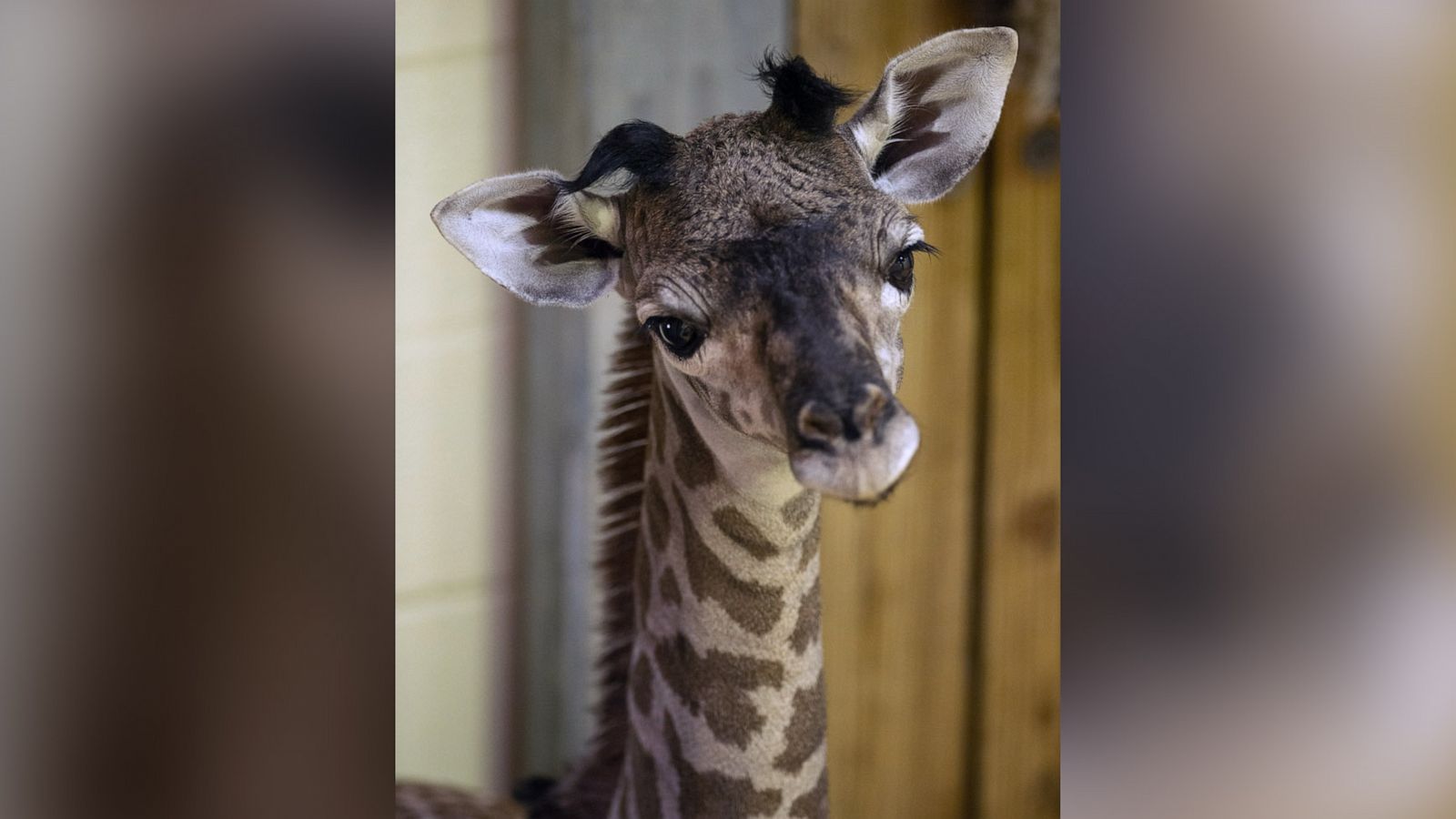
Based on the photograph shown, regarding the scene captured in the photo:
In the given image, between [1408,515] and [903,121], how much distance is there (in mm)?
555

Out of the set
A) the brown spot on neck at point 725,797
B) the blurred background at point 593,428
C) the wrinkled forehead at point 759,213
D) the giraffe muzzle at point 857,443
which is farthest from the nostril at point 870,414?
the blurred background at point 593,428

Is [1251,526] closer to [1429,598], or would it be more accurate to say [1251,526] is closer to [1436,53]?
[1429,598]

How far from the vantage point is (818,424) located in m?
0.72

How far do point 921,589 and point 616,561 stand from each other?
1.28 feet

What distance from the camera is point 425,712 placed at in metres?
1.15

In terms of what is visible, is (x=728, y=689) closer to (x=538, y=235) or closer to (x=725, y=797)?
(x=725, y=797)

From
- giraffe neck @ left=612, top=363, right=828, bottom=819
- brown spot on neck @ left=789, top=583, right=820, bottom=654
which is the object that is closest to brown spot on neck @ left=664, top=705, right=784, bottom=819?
giraffe neck @ left=612, top=363, right=828, bottom=819

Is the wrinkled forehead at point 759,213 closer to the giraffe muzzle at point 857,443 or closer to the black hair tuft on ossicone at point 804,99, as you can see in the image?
the black hair tuft on ossicone at point 804,99

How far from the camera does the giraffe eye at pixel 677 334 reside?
0.87 metres

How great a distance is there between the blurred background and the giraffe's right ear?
0.17 metres

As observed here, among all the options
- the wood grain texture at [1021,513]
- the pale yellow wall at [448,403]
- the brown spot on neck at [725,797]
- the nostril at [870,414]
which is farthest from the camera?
the wood grain texture at [1021,513]

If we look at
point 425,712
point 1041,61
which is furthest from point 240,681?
point 1041,61

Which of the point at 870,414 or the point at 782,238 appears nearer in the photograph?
the point at 870,414

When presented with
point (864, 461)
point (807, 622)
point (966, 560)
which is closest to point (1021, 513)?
point (966, 560)
